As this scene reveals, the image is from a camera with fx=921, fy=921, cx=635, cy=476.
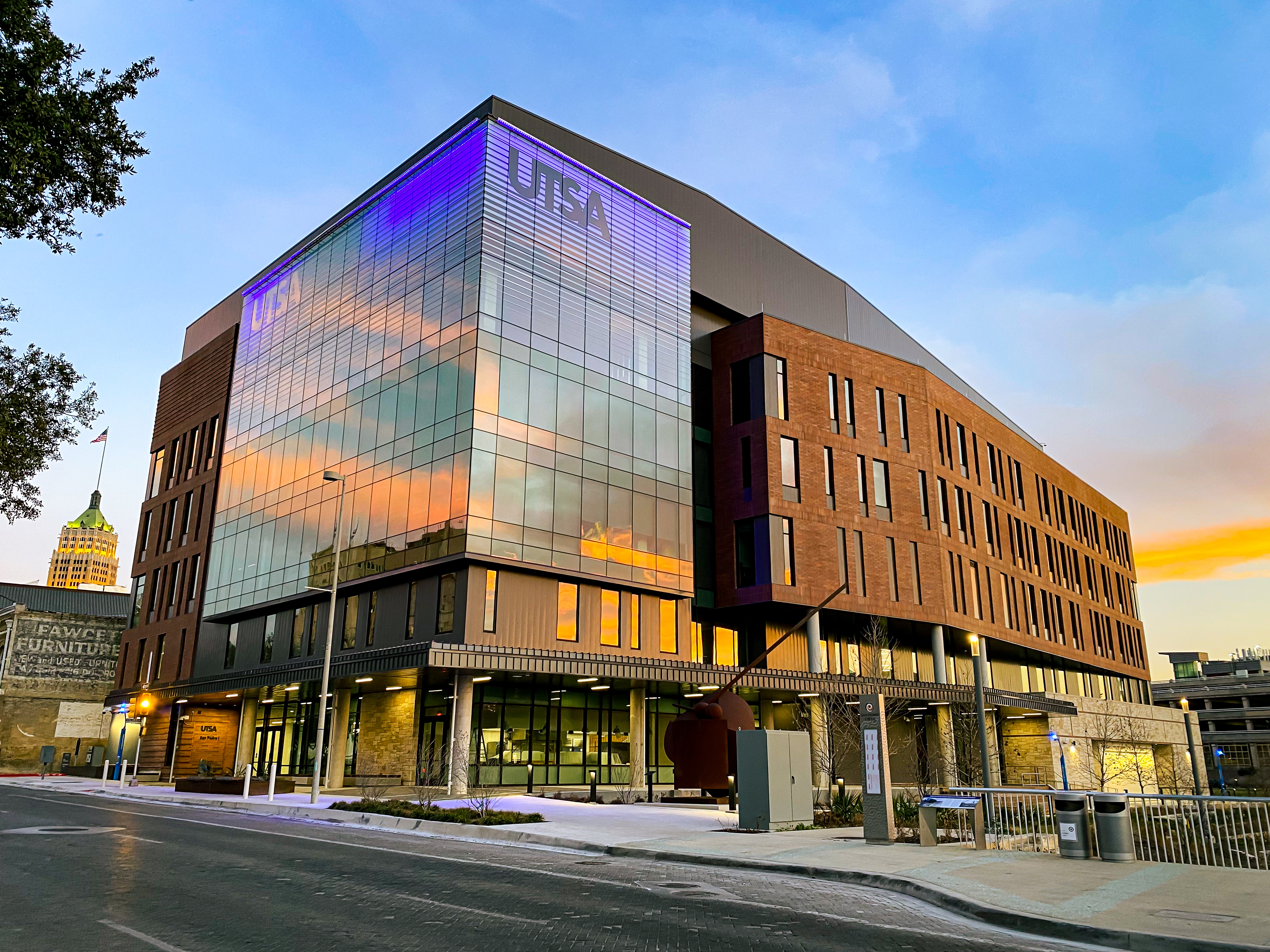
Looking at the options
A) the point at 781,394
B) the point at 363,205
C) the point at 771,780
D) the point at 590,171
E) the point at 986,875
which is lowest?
the point at 986,875

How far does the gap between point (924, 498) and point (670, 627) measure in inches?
845

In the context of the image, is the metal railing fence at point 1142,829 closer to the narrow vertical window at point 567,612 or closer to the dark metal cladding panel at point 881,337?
the narrow vertical window at point 567,612

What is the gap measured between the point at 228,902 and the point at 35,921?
197 centimetres

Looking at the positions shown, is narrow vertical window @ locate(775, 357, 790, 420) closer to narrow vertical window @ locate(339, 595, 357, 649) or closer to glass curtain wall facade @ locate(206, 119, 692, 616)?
glass curtain wall facade @ locate(206, 119, 692, 616)

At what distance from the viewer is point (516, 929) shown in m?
9.49

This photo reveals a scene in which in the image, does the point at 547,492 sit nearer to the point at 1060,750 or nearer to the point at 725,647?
the point at 725,647

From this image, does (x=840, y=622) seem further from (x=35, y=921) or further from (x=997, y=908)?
(x=35, y=921)

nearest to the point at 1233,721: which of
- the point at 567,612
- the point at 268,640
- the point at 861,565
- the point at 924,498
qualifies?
the point at 924,498

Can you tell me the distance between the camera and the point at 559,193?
1724 inches

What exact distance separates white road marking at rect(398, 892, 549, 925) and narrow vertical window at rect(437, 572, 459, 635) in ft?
83.9

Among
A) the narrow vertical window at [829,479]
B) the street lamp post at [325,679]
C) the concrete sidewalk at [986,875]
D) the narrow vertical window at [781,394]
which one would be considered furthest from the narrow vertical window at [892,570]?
the street lamp post at [325,679]

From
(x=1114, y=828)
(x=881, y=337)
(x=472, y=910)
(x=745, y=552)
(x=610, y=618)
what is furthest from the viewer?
(x=881, y=337)

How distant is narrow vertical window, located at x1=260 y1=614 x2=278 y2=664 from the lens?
49094 millimetres

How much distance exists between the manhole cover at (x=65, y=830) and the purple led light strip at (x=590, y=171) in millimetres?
A: 31793
